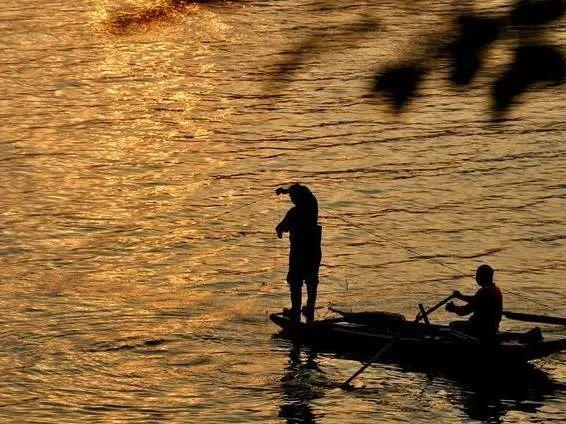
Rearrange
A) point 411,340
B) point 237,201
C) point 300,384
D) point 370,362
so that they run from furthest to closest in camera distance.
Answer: point 237,201 → point 411,340 → point 370,362 → point 300,384

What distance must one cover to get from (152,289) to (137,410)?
5850mm

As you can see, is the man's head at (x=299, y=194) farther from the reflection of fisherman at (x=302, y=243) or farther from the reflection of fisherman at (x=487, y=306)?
the reflection of fisherman at (x=487, y=306)

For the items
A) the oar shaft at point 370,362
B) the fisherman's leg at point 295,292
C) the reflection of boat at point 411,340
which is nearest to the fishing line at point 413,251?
the reflection of boat at point 411,340

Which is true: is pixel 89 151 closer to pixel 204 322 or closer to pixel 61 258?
pixel 61 258

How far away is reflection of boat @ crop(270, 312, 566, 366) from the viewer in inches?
802

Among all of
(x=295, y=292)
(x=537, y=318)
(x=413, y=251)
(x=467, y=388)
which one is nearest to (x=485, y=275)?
Result: (x=537, y=318)

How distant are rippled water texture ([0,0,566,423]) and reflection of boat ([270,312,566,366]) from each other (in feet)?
1.03

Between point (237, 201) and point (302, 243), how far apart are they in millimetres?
8642

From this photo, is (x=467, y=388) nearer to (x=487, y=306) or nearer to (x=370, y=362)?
(x=487, y=306)

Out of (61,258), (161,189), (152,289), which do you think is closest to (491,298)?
(152,289)

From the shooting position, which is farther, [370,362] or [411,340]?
[411,340]

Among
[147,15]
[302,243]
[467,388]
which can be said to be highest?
[302,243]

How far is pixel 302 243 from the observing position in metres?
22.5

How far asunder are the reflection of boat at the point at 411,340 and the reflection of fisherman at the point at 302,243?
33 cm
